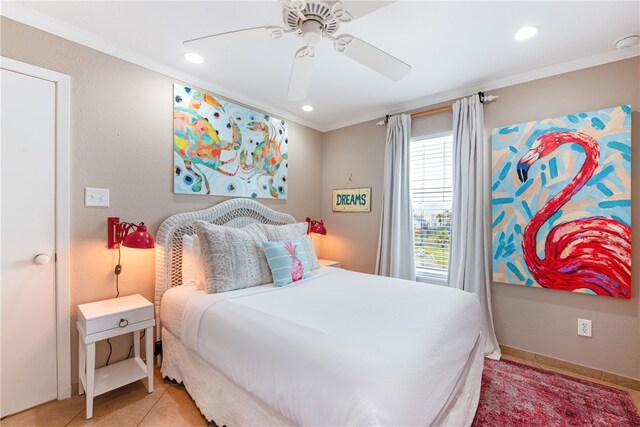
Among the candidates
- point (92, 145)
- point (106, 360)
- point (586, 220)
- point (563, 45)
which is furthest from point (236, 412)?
point (563, 45)

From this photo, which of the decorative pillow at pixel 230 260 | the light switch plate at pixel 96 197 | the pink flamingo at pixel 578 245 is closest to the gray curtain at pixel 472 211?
the pink flamingo at pixel 578 245

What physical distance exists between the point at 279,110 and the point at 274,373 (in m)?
2.87

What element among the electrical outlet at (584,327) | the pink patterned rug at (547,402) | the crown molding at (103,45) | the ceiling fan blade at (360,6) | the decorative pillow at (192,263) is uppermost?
the crown molding at (103,45)

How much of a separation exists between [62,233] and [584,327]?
395cm

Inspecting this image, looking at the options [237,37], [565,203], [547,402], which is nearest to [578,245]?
[565,203]

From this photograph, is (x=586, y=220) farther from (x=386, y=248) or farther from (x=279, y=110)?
(x=279, y=110)

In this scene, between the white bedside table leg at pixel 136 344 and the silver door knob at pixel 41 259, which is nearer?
the silver door knob at pixel 41 259

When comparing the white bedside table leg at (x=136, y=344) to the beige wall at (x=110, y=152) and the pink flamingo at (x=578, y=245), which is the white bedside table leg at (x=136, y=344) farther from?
the pink flamingo at (x=578, y=245)

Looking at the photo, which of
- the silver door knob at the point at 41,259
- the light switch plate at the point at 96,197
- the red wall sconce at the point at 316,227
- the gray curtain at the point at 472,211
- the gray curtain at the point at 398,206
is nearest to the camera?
the silver door knob at the point at 41,259

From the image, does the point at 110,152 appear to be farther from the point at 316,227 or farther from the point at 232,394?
the point at 316,227

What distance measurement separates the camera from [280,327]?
1.43m

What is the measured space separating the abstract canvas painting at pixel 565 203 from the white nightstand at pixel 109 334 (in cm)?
293

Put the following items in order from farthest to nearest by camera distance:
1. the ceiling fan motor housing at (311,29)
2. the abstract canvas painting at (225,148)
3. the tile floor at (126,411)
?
the abstract canvas painting at (225,148), the tile floor at (126,411), the ceiling fan motor housing at (311,29)

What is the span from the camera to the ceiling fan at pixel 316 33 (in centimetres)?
131
